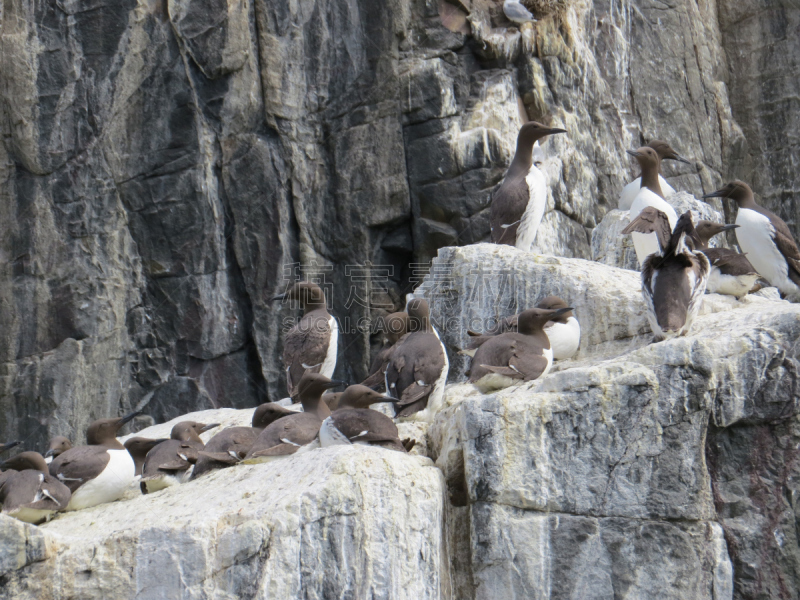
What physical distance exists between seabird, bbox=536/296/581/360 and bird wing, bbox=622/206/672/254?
0.67m

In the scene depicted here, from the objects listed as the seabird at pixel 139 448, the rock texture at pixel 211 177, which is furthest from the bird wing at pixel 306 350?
the rock texture at pixel 211 177

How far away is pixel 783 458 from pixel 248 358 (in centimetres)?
970

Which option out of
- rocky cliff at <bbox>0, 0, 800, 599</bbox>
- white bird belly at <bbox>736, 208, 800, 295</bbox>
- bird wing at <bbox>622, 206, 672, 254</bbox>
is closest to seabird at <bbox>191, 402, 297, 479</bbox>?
bird wing at <bbox>622, 206, 672, 254</bbox>

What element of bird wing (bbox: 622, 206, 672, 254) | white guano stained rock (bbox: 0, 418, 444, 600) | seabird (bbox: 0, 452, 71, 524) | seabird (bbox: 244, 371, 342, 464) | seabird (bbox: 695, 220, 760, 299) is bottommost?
white guano stained rock (bbox: 0, 418, 444, 600)

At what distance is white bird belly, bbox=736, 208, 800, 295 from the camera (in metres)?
7.80

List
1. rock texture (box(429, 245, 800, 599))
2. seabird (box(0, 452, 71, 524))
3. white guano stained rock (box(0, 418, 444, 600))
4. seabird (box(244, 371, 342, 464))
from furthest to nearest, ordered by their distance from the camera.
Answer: seabird (box(244, 371, 342, 464)) < seabird (box(0, 452, 71, 524)) < rock texture (box(429, 245, 800, 599)) < white guano stained rock (box(0, 418, 444, 600))

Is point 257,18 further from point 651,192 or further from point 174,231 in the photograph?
point 651,192

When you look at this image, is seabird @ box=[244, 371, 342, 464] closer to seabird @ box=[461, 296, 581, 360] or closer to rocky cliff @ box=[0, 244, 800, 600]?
rocky cliff @ box=[0, 244, 800, 600]

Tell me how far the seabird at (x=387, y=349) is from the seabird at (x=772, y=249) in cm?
296

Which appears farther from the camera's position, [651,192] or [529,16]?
[529,16]

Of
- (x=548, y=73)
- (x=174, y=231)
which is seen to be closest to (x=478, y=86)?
(x=548, y=73)

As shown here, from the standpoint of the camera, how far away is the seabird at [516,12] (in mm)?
13047

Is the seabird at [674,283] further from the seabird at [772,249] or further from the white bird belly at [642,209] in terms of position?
the seabird at [772,249]

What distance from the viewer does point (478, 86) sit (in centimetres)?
1298
